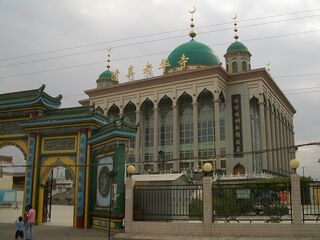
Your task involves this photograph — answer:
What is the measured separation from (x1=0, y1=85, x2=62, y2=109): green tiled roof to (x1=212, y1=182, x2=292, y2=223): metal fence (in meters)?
11.2

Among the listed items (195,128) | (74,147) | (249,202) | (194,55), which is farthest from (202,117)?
(249,202)

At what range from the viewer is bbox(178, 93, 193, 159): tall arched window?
51.2 metres

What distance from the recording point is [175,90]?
5144 centimetres

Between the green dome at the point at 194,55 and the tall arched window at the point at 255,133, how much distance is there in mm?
8547

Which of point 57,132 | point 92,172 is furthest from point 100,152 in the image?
point 57,132

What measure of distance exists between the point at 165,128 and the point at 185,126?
317 cm

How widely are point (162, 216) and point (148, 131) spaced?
38.9 m

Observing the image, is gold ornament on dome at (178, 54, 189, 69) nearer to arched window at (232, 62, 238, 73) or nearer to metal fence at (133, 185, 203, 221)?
arched window at (232, 62, 238, 73)

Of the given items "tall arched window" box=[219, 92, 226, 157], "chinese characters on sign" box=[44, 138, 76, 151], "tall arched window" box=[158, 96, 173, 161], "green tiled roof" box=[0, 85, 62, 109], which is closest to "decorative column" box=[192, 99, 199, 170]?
"tall arched window" box=[219, 92, 226, 157]

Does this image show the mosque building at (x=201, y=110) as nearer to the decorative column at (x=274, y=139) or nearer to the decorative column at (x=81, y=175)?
the decorative column at (x=274, y=139)

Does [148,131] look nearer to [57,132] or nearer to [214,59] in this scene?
[214,59]

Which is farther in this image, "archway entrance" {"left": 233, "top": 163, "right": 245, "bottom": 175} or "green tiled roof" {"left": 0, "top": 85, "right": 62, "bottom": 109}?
"archway entrance" {"left": 233, "top": 163, "right": 245, "bottom": 175}

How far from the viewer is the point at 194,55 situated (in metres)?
54.7

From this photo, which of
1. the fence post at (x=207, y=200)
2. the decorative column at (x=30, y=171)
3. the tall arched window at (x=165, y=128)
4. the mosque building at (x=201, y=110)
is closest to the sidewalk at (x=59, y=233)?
the decorative column at (x=30, y=171)
